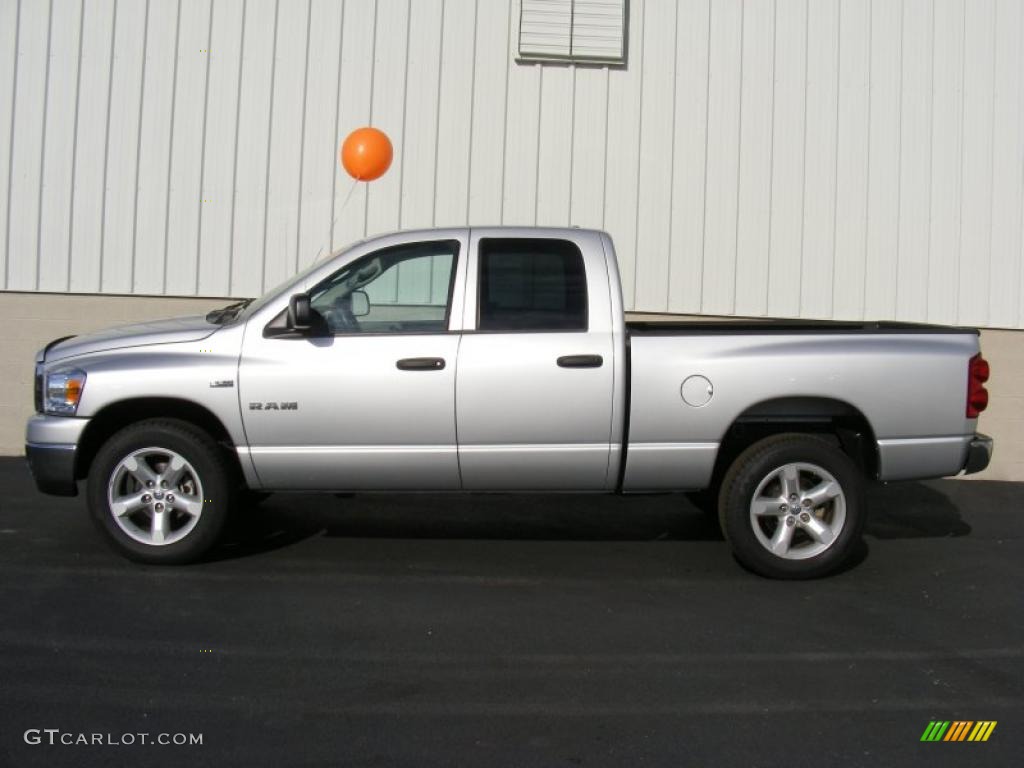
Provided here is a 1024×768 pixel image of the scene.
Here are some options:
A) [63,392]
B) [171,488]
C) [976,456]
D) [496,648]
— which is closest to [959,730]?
[496,648]

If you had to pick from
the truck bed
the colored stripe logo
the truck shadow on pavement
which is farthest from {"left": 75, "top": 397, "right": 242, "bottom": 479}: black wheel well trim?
the colored stripe logo

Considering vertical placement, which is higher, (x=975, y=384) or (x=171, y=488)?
(x=975, y=384)

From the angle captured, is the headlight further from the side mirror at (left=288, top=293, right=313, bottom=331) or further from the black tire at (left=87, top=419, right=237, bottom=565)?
the side mirror at (left=288, top=293, right=313, bottom=331)

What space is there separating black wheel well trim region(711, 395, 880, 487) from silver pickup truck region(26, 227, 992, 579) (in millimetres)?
28

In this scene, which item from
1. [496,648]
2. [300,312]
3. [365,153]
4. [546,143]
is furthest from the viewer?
[546,143]

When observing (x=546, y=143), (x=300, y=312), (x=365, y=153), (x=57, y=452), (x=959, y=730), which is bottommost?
(x=959, y=730)

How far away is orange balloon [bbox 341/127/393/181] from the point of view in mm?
9898

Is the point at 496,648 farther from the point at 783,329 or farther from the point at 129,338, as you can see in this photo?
the point at 129,338

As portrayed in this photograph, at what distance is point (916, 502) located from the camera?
8.95 metres

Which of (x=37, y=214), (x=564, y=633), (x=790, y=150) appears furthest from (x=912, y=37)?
(x=37, y=214)

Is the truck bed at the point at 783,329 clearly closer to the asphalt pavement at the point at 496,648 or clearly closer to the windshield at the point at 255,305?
the asphalt pavement at the point at 496,648

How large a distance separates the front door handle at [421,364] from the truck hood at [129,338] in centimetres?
110

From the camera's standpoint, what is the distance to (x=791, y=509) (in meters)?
6.29

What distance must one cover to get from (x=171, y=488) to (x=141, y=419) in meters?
0.47
